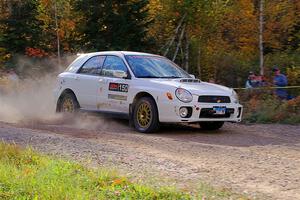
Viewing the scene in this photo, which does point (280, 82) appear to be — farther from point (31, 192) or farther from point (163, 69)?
point (31, 192)

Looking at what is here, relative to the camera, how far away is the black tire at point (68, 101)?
12727 millimetres

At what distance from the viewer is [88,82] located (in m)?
12.4

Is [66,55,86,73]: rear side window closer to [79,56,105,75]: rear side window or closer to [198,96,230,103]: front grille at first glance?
[79,56,105,75]: rear side window

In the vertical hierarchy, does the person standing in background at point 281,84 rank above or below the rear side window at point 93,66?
below

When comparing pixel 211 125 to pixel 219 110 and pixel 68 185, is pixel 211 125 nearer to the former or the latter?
pixel 219 110

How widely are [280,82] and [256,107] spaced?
2541 mm

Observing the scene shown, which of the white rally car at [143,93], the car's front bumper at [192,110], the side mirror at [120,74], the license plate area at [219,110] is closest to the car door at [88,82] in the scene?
the white rally car at [143,93]

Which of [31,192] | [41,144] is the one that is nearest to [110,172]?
[31,192]

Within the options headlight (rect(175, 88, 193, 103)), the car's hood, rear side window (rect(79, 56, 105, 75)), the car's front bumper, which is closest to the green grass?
the car's front bumper

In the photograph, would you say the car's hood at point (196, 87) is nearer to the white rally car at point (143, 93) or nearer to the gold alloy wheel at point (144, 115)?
the white rally car at point (143, 93)

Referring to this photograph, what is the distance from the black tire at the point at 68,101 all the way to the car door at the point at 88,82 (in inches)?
5.9

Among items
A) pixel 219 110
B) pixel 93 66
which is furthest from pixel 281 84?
pixel 93 66

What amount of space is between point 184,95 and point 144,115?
0.96m

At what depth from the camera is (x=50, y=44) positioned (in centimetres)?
3033
